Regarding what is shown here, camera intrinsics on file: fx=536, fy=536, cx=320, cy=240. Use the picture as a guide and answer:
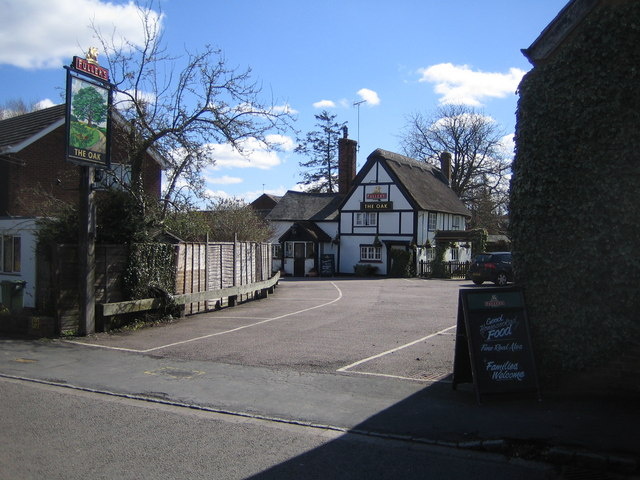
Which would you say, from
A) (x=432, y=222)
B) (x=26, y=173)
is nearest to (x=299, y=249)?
(x=432, y=222)

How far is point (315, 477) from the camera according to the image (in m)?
4.64

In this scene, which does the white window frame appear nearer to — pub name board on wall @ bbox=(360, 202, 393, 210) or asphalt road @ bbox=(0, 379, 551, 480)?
asphalt road @ bbox=(0, 379, 551, 480)

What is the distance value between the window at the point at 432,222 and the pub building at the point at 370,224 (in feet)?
0.10

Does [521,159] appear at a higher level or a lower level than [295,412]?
higher

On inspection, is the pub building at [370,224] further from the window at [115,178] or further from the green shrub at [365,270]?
the window at [115,178]

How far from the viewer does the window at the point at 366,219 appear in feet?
127

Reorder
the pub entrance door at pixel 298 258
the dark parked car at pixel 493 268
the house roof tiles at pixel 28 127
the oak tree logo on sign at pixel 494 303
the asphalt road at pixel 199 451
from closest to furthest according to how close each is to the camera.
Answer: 1. the asphalt road at pixel 199 451
2. the oak tree logo on sign at pixel 494 303
3. the house roof tiles at pixel 28 127
4. the dark parked car at pixel 493 268
5. the pub entrance door at pixel 298 258

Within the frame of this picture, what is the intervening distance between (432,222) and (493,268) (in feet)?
43.2

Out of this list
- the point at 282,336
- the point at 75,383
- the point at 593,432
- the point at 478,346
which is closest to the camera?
the point at 593,432

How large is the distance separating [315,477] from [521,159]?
4848 mm

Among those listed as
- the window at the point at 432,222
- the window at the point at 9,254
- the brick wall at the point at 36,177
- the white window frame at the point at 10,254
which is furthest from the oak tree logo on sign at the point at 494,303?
the window at the point at 432,222

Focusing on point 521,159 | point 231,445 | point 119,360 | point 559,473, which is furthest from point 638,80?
point 119,360

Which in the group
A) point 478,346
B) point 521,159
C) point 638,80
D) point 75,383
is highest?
point 638,80

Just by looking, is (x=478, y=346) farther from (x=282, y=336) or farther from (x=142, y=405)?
(x=282, y=336)
